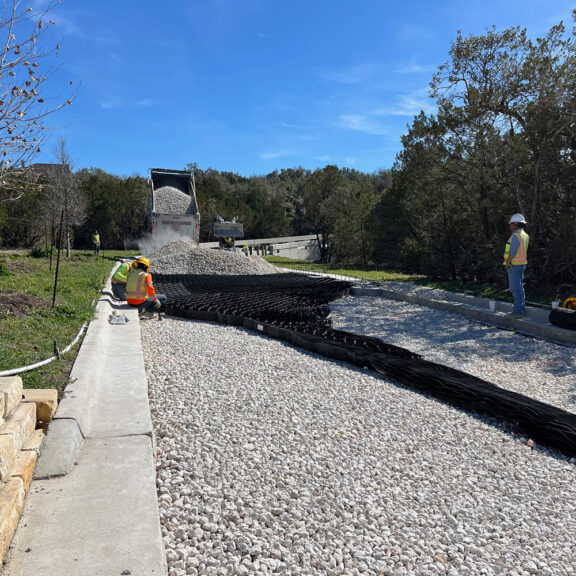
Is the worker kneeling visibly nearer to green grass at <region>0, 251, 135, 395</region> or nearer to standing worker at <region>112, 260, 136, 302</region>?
green grass at <region>0, 251, 135, 395</region>

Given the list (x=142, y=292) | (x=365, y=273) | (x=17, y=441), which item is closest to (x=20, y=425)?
(x=17, y=441)

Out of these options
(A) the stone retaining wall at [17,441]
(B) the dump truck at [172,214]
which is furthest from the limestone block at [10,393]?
(B) the dump truck at [172,214]

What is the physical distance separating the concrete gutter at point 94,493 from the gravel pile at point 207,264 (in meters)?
11.7

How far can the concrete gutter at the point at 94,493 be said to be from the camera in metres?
2.10

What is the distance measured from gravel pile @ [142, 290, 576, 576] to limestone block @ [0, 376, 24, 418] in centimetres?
101

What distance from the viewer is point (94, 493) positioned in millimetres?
2648

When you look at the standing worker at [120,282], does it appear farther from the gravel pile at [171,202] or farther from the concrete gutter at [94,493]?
the gravel pile at [171,202]

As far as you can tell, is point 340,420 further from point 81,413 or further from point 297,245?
point 297,245

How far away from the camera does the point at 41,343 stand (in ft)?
17.6

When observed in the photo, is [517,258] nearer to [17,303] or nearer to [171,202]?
[17,303]

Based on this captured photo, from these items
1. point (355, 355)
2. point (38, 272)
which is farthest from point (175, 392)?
point (38, 272)

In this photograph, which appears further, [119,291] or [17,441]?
[119,291]

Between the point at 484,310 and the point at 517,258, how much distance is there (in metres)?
A: 1.40

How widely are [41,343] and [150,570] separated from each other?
13.3 ft
